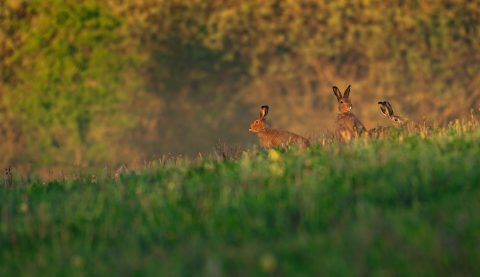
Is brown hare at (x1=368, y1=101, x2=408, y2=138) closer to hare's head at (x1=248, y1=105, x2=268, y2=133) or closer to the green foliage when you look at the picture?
hare's head at (x1=248, y1=105, x2=268, y2=133)

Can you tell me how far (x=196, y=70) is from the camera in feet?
72.0

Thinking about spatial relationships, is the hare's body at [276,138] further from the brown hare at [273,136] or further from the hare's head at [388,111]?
the hare's head at [388,111]

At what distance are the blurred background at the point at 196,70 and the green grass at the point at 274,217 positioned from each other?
989 cm

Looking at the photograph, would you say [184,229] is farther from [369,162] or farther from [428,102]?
[428,102]

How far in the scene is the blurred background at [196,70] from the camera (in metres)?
21.5

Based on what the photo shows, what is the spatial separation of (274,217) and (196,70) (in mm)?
13757

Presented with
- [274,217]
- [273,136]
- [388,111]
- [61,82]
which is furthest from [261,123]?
[274,217]

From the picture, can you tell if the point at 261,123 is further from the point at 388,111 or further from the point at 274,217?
the point at 274,217

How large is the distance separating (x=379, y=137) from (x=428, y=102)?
966cm

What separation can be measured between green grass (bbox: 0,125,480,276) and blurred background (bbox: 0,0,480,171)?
989cm

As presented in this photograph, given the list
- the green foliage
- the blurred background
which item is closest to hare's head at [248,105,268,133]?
the blurred background

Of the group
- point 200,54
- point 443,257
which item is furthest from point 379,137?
point 200,54

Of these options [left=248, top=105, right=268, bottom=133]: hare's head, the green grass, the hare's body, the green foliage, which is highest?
the green foliage

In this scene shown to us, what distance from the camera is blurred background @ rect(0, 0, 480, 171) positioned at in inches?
845
